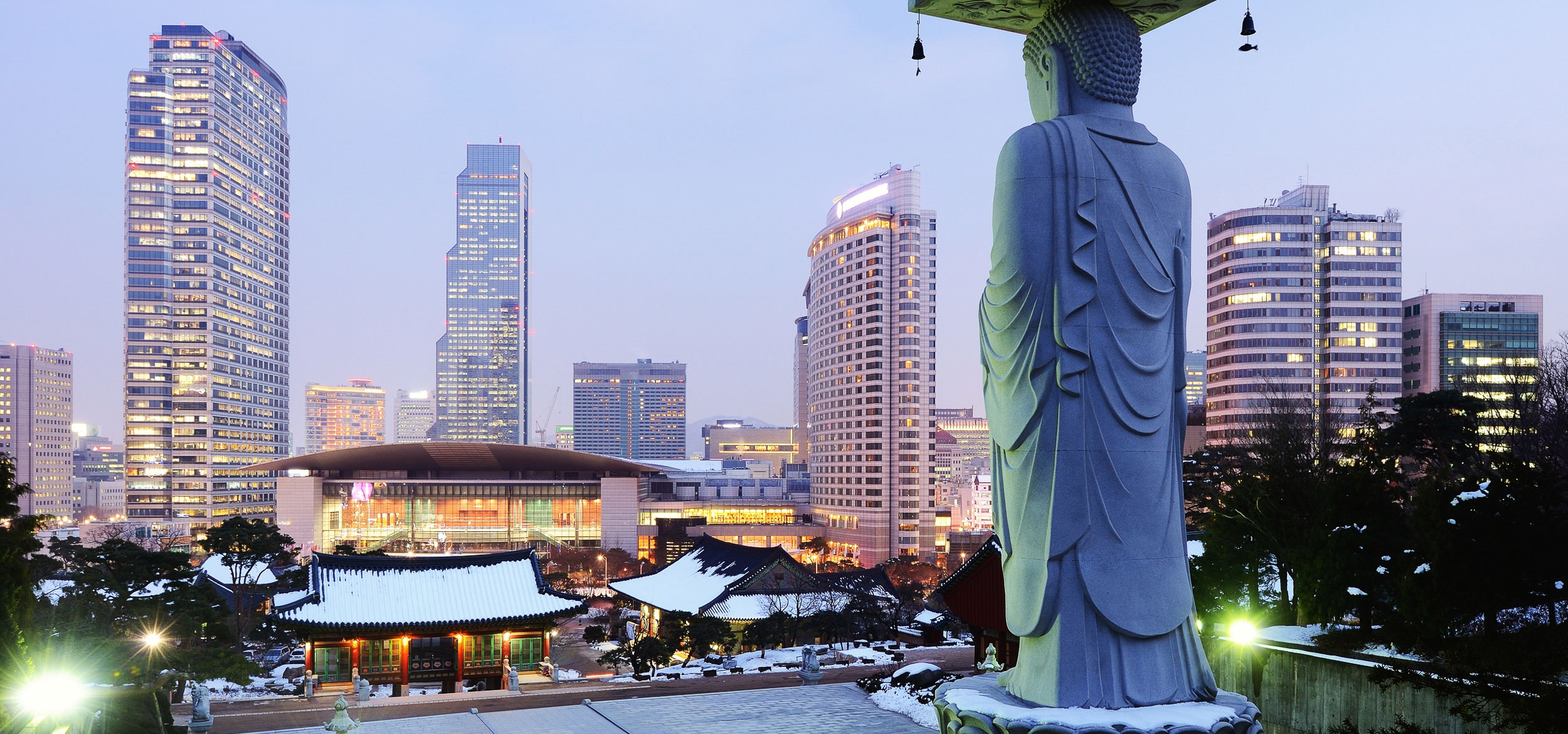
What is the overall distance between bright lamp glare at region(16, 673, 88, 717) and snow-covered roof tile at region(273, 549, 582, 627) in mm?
16751

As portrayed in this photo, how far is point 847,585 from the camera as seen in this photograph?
131 ft

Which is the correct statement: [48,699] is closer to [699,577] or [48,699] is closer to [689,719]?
[689,719]

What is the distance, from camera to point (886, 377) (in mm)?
88188

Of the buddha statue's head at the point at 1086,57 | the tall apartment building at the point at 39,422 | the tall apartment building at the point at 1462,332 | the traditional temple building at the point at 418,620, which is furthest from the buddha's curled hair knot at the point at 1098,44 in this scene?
the tall apartment building at the point at 39,422

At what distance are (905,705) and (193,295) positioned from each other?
111 meters

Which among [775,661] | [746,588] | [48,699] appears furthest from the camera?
[746,588]

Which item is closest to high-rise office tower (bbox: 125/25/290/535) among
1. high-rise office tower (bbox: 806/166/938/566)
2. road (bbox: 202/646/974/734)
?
high-rise office tower (bbox: 806/166/938/566)

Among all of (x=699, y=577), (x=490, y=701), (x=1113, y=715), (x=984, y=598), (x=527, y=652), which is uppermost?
(x=1113, y=715)

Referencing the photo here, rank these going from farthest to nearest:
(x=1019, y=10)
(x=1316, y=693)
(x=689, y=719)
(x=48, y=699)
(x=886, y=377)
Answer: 1. (x=886, y=377)
2. (x=689, y=719)
3. (x=1316, y=693)
4. (x=1019, y=10)
5. (x=48, y=699)

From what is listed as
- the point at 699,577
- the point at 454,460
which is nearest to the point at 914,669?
the point at 699,577

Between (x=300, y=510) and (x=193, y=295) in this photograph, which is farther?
(x=193, y=295)

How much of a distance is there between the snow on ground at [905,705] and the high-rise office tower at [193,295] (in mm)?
102483

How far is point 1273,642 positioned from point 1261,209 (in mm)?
76981

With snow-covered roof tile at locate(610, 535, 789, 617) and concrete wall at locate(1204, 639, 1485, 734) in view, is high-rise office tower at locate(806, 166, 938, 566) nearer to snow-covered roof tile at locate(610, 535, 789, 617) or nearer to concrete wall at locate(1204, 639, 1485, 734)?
snow-covered roof tile at locate(610, 535, 789, 617)
